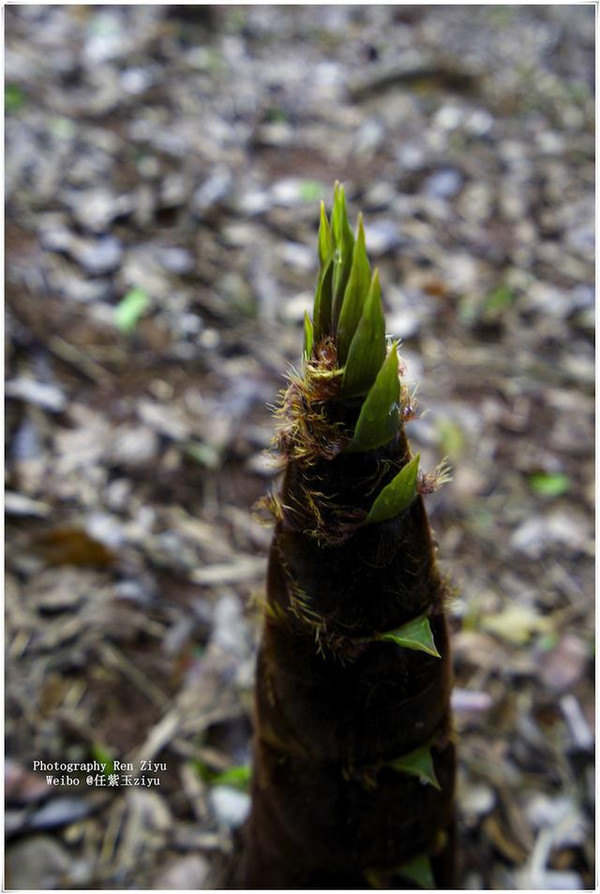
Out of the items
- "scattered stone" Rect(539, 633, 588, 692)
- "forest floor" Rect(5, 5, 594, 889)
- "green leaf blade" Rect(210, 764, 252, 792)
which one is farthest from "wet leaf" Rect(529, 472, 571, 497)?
"green leaf blade" Rect(210, 764, 252, 792)

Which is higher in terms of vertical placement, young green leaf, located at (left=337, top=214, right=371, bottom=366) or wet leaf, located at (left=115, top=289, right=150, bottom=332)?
young green leaf, located at (left=337, top=214, right=371, bottom=366)

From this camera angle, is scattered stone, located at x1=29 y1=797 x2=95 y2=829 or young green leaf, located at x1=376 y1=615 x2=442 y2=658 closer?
young green leaf, located at x1=376 y1=615 x2=442 y2=658

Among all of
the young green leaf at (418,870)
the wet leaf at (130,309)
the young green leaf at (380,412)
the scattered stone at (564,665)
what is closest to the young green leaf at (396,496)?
the young green leaf at (380,412)

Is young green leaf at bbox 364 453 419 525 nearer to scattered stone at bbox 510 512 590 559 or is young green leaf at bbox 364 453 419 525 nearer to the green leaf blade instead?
the green leaf blade

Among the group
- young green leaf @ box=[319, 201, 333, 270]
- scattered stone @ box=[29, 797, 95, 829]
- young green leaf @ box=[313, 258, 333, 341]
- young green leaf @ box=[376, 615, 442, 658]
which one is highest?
young green leaf @ box=[319, 201, 333, 270]

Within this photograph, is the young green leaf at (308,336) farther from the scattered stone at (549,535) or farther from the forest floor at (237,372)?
the scattered stone at (549,535)

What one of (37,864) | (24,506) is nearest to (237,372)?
(24,506)

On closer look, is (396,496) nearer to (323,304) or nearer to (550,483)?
(323,304)
